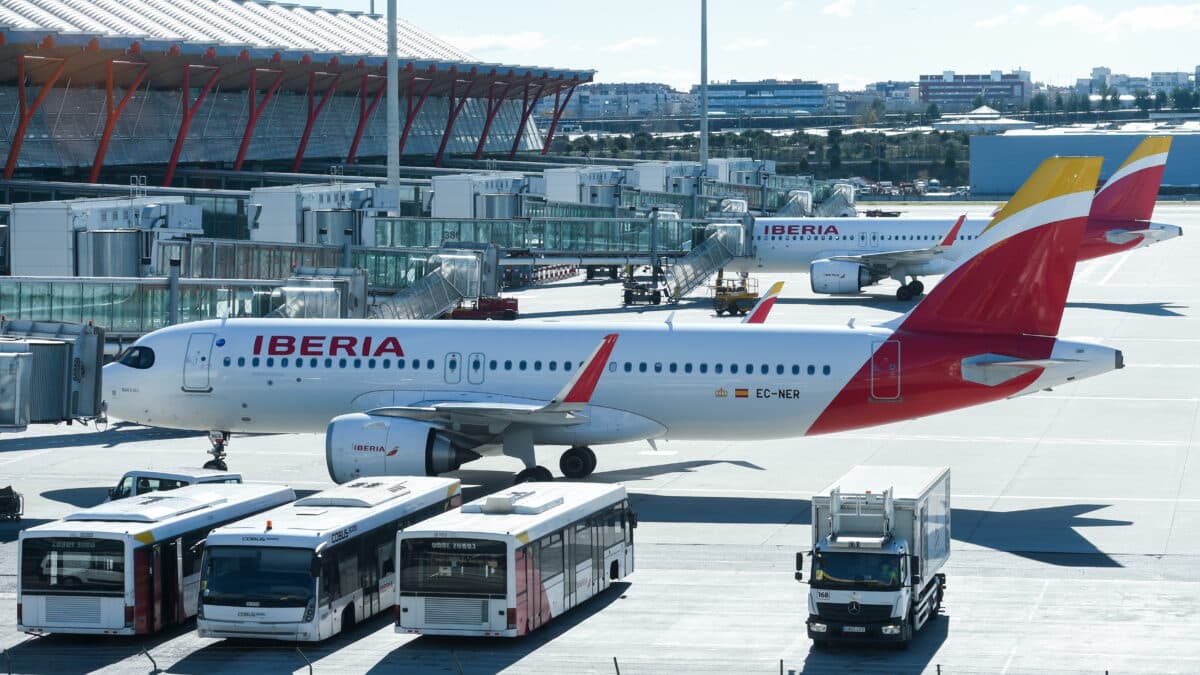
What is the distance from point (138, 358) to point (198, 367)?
2.01m

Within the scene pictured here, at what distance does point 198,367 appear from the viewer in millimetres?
42594

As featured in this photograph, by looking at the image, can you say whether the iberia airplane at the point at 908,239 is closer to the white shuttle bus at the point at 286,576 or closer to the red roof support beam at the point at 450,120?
the white shuttle bus at the point at 286,576

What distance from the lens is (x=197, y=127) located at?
121 metres

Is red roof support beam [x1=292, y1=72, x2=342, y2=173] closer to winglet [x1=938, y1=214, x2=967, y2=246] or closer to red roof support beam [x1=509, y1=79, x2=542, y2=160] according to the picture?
red roof support beam [x1=509, y1=79, x2=542, y2=160]

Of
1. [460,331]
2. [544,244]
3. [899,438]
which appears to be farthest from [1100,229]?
[460,331]

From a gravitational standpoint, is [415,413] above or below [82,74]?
below

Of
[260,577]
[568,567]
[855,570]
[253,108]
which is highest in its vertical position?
[253,108]

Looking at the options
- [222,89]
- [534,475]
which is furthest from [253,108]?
[534,475]

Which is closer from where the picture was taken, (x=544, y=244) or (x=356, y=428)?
(x=356, y=428)

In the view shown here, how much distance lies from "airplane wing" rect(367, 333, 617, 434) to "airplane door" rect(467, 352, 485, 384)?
1.11 metres

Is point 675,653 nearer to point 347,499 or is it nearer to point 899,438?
point 347,499

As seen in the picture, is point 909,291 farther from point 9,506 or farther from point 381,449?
point 9,506

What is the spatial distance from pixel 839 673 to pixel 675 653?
2806 mm

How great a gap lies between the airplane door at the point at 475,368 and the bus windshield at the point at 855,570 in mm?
16108
